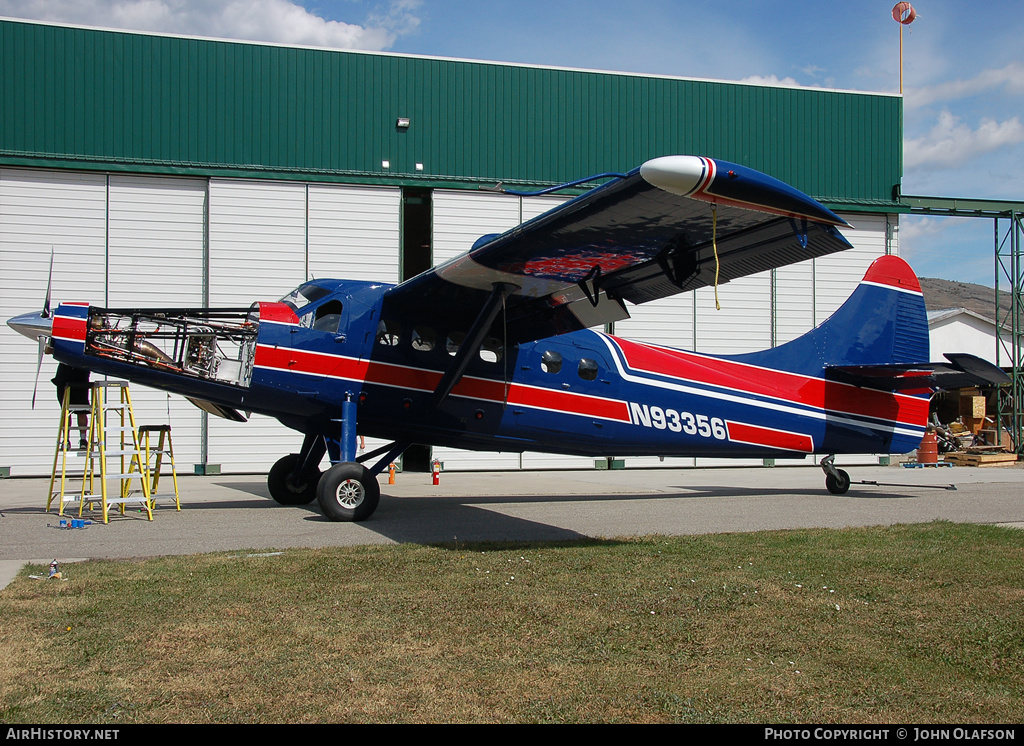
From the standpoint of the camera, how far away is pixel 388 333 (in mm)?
11445

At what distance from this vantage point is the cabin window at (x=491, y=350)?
12.0 m

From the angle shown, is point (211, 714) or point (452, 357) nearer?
point (211, 714)

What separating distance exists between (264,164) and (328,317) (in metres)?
10.3

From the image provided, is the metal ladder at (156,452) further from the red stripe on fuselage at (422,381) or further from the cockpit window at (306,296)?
the cockpit window at (306,296)

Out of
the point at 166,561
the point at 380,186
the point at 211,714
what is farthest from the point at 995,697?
the point at 380,186

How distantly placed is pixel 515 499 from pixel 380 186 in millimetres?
10149

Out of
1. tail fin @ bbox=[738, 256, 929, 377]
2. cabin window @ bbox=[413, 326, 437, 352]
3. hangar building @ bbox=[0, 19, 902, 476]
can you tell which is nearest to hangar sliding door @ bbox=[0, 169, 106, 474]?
hangar building @ bbox=[0, 19, 902, 476]

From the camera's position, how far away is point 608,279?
34.3ft

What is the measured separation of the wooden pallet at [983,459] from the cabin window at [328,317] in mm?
21689

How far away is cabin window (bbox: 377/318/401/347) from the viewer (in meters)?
11.4

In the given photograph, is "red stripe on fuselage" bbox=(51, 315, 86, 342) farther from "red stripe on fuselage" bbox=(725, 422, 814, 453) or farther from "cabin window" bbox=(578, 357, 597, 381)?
"red stripe on fuselage" bbox=(725, 422, 814, 453)

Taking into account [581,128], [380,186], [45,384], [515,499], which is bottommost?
[515,499]

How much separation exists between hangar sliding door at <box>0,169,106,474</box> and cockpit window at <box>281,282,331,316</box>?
1002 centimetres

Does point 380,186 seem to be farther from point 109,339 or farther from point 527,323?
point 109,339
